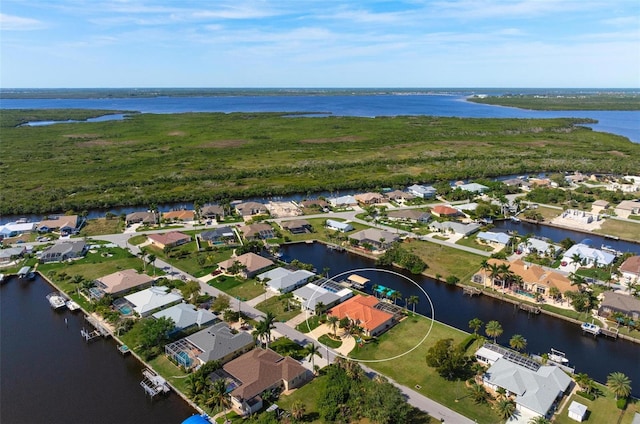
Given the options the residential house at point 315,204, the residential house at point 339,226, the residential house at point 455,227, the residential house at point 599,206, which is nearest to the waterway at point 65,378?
the residential house at point 339,226

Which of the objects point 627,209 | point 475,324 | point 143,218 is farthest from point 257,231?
point 627,209

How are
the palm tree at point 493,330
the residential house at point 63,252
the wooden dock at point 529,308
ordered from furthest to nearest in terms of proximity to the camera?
the residential house at point 63,252
the wooden dock at point 529,308
the palm tree at point 493,330

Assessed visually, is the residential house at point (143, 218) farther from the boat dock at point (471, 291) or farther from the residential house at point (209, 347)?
the boat dock at point (471, 291)

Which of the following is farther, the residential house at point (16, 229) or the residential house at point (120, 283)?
the residential house at point (16, 229)

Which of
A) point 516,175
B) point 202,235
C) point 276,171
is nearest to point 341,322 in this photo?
point 202,235

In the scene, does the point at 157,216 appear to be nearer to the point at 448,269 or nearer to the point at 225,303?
the point at 225,303

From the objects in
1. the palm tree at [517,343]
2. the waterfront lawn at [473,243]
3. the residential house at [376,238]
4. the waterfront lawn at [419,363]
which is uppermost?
the palm tree at [517,343]
